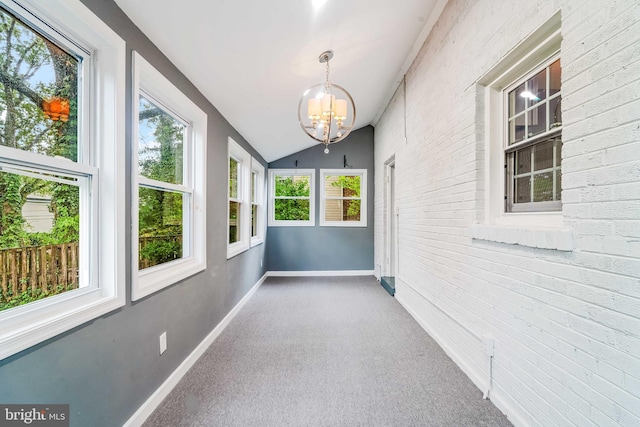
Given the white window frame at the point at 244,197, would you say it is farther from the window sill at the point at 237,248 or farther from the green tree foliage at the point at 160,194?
the green tree foliage at the point at 160,194

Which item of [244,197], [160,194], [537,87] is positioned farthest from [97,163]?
[244,197]

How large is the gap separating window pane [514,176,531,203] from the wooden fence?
250cm

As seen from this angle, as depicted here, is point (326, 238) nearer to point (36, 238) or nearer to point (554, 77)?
point (554, 77)

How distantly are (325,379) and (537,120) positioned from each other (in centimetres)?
219

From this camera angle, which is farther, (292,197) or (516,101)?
(292,197)

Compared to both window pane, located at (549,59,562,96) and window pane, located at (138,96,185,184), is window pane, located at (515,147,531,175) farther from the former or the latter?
window pane, located at (138,96,185,184)

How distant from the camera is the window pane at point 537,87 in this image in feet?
5.28

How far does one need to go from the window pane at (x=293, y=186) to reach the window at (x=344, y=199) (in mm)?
389

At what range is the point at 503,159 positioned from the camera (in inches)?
76.4

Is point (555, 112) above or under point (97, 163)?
above

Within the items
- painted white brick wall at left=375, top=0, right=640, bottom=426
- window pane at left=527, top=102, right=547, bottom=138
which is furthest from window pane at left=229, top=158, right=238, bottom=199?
window pane at left=527, top=102, right=547, bottom=138

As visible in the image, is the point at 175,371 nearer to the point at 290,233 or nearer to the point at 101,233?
the point at 101,233

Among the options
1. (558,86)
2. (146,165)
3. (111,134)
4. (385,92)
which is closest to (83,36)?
(111,134)

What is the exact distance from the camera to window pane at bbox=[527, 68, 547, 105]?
63.3 inches
